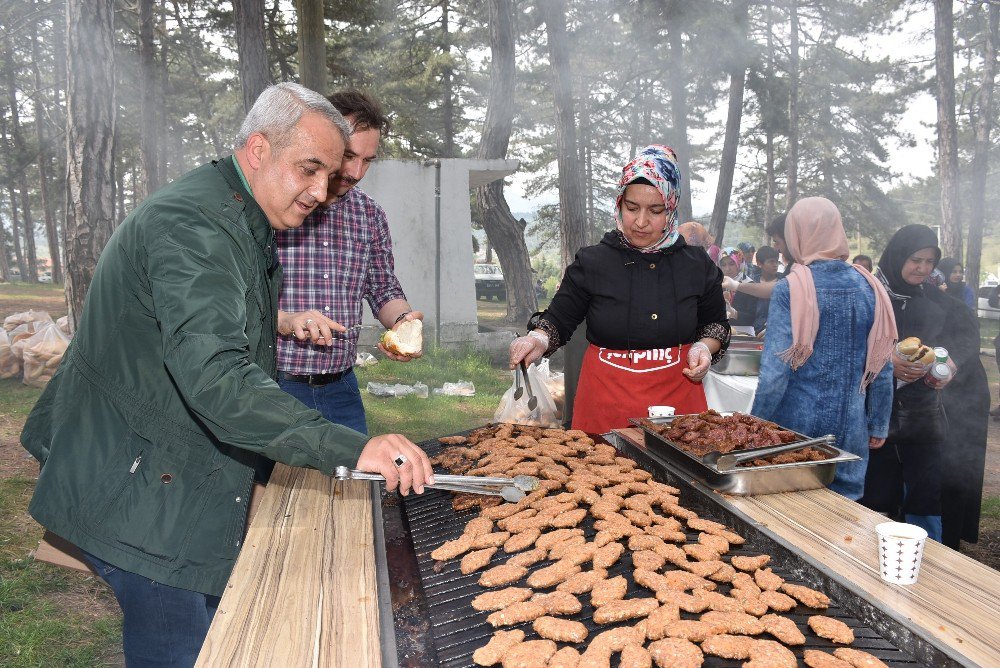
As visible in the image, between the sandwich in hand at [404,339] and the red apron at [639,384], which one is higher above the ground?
the sandwich in hand at [404,339]

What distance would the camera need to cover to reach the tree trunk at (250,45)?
936cm

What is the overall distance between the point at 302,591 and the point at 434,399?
265 inches

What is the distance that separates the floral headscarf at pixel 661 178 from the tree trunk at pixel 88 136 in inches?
232

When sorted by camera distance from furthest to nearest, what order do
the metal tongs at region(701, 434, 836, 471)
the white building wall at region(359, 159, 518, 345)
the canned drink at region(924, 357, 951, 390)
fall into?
the white building wall at region(359, 159, 518, 345) → the canned drink at region(924, 357, 951, 390) → the metal tongs at region(701, 434, 836, 471)

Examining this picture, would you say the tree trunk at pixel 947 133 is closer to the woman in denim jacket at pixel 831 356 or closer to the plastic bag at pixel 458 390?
the plastic bag at pixel 458 390

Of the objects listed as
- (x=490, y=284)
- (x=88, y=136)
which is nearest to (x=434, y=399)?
(x=88, y=136)

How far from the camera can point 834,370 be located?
3.19 meters

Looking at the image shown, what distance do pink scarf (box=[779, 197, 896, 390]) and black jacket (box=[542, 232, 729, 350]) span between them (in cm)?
35

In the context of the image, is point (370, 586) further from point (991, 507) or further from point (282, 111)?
point (991, 507)

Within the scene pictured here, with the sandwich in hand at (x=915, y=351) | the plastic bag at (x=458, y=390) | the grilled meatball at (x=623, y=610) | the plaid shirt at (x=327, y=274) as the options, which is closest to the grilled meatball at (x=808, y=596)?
the grilled meatball at (x=623, y=610)

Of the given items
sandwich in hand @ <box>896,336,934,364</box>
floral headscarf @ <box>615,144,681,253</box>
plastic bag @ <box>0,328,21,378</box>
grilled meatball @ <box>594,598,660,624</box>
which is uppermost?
floral headscarf @ <box>615,144,681,253</box>

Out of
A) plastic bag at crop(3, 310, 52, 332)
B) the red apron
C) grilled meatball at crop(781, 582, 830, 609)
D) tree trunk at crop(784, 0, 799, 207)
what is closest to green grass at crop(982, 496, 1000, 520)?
the red apron

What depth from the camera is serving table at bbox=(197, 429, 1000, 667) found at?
1.45m

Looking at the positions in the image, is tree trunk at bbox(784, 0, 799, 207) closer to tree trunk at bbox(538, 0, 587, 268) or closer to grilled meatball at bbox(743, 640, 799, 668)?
tree trunk at bbox(538, 0, 587, 268)
